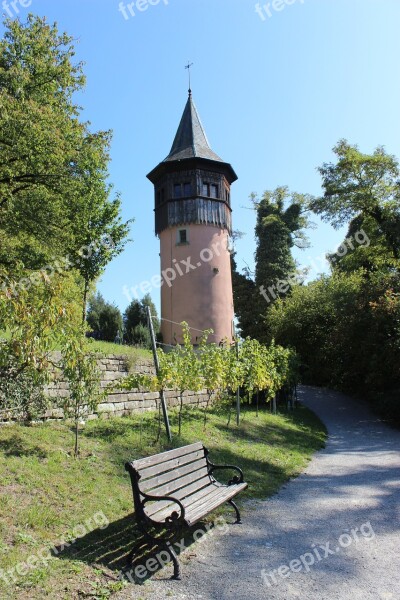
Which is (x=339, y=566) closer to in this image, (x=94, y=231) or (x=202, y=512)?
(x=202, y=512)

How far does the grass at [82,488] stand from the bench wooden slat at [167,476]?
640 mm

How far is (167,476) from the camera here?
5172 mm

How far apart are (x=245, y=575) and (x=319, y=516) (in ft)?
7.10

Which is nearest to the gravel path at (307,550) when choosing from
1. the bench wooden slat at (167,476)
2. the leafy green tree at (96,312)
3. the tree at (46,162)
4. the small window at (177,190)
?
the bench wooden slat at (167,476)

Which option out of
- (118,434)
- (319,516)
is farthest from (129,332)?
(319,516)

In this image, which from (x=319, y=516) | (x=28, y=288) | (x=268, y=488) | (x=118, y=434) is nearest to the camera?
(x=28, y=288)

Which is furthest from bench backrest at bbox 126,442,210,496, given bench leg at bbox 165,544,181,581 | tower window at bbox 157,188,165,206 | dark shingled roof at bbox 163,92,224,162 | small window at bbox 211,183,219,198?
dark shingled roof at bbox 163,92,224,162

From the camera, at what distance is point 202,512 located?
4793 mm

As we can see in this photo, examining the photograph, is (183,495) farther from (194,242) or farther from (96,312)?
(96,312)

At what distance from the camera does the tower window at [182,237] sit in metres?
25.3

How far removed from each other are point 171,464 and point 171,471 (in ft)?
0.26

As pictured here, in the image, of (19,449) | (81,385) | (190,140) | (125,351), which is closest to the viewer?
(19,449)

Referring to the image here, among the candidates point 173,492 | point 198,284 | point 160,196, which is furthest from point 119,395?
point 160,196

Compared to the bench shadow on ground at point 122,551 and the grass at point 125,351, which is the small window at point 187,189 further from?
the bench shadow on ground at point 122,551
